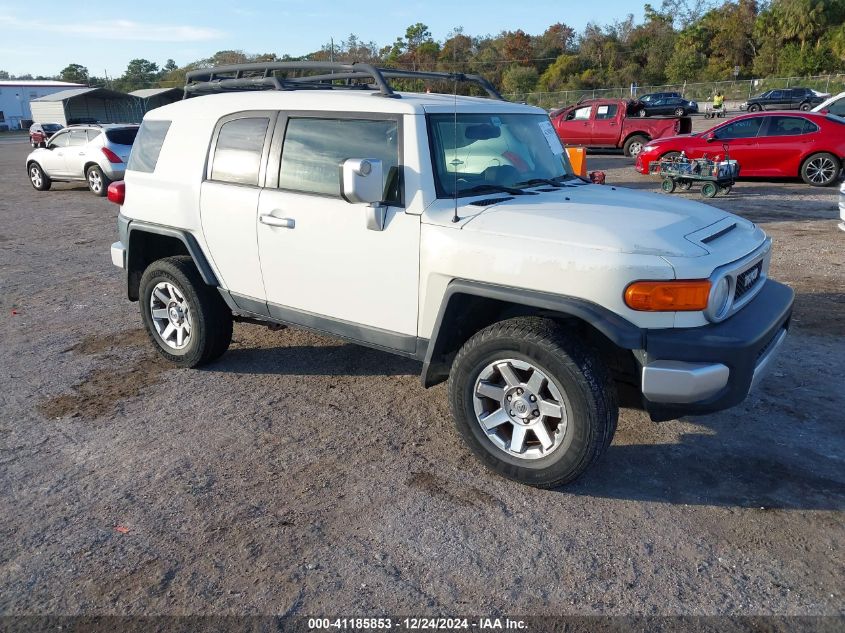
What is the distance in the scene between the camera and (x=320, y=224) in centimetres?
405

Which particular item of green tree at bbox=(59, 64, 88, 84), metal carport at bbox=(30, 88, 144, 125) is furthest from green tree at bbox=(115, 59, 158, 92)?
metal carport at bbox=(30, 88, 144, 125)

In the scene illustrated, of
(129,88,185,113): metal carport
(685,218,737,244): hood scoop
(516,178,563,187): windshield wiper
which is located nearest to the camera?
(685,218,737,244): hood scoop

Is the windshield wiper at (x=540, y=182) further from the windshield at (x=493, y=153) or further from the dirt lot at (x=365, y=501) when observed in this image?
the dirt lot at (x=365, y=501)

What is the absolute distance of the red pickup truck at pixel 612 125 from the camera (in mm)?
18500

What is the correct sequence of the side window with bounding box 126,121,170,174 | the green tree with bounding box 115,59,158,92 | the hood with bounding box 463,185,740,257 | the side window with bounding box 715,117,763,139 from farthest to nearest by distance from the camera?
the green tree with bounding box 115,59,158,92, the side window with bounding box 715,117,763,139, the side window with bounding box 126,121,170,174, the hood with bounding box 463,185,740,257

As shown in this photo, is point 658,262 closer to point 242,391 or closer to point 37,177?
point 242,391

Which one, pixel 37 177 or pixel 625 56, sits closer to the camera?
pixel 37 177

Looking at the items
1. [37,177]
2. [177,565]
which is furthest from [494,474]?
[37,177]

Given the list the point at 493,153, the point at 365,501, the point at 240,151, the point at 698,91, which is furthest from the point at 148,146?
the point at 698,91

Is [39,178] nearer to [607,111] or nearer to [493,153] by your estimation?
[607,111]

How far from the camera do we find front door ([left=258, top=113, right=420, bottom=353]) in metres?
3.79

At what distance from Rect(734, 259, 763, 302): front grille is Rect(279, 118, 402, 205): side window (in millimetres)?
1852

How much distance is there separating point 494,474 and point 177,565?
1.67 m

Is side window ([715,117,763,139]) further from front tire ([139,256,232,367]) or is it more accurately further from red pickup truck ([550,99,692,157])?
front tire ([139,256,232,367])
